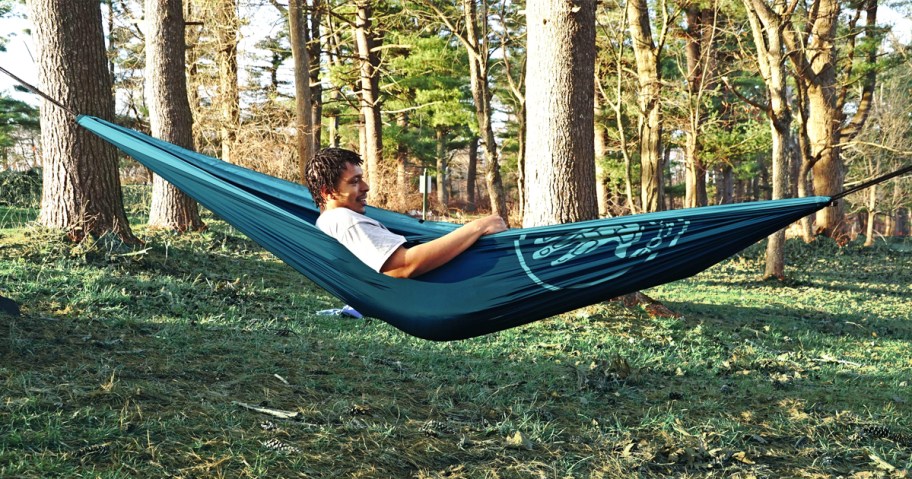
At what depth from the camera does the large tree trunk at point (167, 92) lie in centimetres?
666

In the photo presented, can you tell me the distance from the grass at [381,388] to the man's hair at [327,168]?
894 millimetres

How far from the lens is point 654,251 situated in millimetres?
2545

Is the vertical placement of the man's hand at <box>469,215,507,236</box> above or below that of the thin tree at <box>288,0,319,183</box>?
below

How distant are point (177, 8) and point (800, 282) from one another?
7.73m

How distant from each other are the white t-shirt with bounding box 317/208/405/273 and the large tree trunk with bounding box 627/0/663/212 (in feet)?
23.6

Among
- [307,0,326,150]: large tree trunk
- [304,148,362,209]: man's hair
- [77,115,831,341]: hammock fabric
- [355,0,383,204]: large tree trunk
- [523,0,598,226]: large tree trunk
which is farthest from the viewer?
[355,0,383,204]: large tree trunk

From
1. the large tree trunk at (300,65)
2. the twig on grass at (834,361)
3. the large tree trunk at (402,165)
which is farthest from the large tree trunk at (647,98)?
the large tree trunk at (402,165)

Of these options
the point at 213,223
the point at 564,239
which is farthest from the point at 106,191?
the point at 564,239

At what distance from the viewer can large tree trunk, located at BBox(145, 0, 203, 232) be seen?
21.9 ft

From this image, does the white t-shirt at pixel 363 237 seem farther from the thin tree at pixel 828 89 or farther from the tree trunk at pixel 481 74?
the thin tree at pixel 828 89

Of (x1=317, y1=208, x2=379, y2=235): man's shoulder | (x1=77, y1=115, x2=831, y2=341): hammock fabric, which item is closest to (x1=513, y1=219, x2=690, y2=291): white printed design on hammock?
(x1=77, y1=115, x2=831, y2=341): hammock fabric

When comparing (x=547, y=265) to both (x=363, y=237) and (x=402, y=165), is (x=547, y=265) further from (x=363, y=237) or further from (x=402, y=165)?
(x=402, y=165)

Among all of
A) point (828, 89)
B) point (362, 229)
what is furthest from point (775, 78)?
point (362, 229)

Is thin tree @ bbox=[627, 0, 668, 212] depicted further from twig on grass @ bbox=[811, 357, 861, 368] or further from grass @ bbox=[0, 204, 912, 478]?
twig on grass @ bbox=[811, 357, 861, 368]
